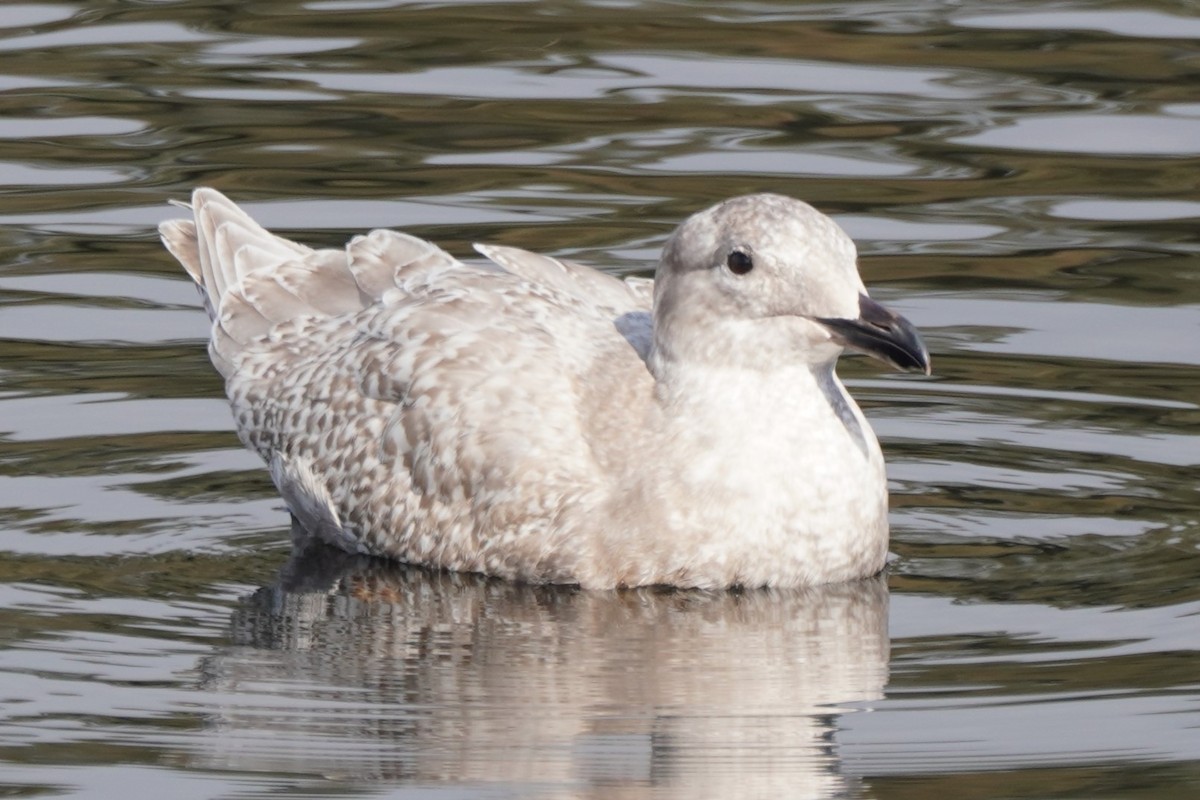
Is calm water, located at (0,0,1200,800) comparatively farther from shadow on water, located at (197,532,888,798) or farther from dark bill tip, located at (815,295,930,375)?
dark bill tip, located at (815,295,930,375)

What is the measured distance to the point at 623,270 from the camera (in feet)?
39.5

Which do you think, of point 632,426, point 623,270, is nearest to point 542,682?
point 632,426

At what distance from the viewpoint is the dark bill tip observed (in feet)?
26.1

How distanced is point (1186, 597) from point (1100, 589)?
0.86 ft

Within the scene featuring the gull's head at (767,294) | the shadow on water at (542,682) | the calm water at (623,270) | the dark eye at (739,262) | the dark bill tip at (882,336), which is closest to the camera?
the shadow on water at (542,682)

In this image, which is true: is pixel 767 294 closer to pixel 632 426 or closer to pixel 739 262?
pixel 739 262

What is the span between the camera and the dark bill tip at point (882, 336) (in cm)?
795

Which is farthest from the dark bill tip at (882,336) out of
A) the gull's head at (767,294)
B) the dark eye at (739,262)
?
the dark eye at (739,262)

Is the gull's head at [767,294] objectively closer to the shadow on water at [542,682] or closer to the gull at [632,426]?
the gull at [632,426]

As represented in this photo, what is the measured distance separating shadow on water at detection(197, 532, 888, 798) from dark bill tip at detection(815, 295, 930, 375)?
77 cm

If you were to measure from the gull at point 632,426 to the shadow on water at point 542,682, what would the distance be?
0.13 metres

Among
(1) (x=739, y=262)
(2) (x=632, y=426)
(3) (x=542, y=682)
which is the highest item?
(1) (x=739, y=262)

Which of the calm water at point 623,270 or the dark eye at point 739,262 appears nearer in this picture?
the calm water at point 623,270

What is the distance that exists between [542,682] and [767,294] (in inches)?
59.6
